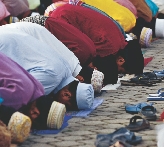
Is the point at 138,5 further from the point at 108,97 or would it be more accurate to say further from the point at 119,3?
the point at 108,97

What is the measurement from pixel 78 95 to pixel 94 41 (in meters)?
1.58

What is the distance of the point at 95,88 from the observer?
589cm

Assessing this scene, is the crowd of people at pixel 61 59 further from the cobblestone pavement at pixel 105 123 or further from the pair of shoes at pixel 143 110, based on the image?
the pair of shoes at pixel 143 110

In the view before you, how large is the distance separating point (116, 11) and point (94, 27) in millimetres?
1661

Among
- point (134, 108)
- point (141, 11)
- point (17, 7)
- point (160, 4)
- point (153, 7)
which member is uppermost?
point (134, 108)

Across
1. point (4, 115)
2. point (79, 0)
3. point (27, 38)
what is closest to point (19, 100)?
point (4, 115)

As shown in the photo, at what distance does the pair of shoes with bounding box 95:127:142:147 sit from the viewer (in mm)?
4141

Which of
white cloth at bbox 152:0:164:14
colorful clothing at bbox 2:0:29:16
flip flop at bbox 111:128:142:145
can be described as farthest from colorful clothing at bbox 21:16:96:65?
white cloth at bbox 152:0:164:14

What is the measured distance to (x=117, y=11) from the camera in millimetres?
8289

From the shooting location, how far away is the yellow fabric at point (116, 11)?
27.0 feet

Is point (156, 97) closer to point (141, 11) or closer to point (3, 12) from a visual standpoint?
point (3, 12)

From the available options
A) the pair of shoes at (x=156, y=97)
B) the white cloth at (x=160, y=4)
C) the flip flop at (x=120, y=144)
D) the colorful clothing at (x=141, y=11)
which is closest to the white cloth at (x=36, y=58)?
the pair of shoes at (x=156, y=97)

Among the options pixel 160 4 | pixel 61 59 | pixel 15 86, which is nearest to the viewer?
pixel 15 86

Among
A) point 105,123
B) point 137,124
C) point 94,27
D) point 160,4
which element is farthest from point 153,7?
point 137,124
